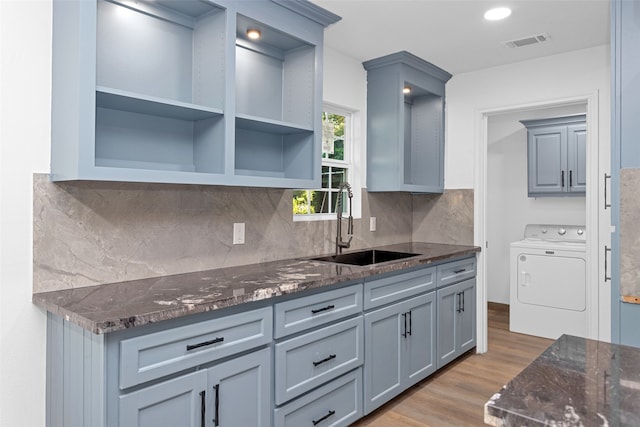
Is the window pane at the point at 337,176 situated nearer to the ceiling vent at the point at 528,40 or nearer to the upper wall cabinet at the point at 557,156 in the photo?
the ceiling vent at the point at 528,40

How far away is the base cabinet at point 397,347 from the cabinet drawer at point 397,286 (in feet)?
0.17

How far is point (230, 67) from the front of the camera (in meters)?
2.12

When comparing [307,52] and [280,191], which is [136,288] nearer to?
[280,191]

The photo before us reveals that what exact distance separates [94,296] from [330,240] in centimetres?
182

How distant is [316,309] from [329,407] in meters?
0.57

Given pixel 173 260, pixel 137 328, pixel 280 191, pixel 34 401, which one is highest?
pixel 280 191

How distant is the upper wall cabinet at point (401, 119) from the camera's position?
11.4 ft

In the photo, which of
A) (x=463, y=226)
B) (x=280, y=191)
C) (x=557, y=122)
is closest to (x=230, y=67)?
(x=280, y=191)

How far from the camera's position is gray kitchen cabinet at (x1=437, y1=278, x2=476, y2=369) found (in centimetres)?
328

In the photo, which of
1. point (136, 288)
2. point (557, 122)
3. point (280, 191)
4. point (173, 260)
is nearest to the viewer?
point (136, 288)

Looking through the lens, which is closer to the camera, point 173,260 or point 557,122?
point 173,260

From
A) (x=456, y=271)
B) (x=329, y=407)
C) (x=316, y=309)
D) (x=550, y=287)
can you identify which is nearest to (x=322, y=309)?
(x=316, y=309)

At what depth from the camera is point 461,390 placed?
304 cm

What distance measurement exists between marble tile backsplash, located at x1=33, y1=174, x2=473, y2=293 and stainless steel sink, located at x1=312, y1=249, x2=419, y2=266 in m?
0.11
